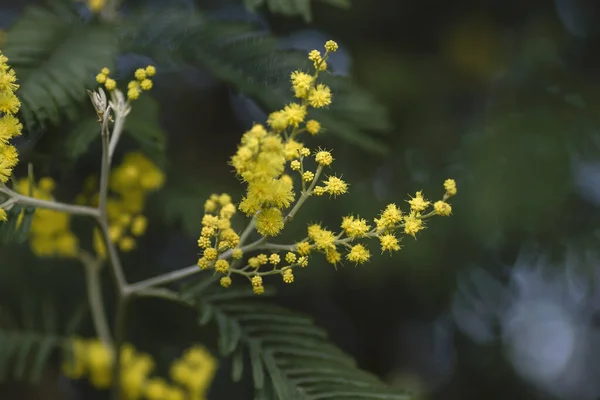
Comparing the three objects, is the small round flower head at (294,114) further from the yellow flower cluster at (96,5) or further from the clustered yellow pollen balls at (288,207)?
the yellow flower cluster at (96,5)

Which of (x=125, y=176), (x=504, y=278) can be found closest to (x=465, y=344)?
(x=504, y=278)

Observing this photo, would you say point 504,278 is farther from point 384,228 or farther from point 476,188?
point 384,228

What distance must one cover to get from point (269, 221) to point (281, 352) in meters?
0.38

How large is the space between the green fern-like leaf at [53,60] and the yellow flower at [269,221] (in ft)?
1.69

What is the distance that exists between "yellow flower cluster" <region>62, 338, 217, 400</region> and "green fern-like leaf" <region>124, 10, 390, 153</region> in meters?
0.83

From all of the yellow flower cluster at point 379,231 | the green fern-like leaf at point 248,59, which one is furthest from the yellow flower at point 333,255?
the green fern-like leaf at point 248,59

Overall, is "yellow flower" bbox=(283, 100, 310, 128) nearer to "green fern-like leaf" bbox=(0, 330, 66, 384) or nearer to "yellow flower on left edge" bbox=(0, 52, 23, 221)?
"yellow flower on left edge" bbox=(0, 52, 23, 221)

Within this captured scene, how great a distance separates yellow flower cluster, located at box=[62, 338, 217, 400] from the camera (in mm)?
2080

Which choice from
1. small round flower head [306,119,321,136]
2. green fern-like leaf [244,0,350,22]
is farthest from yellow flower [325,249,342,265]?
green fern-like leaf [244,0,350,22]

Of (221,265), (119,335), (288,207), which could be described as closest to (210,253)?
(221,265)

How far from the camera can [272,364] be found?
1.51 metres

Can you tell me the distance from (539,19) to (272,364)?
7.74 ft

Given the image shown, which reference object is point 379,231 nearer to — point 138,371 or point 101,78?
point 101,78

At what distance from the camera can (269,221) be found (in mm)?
1299
